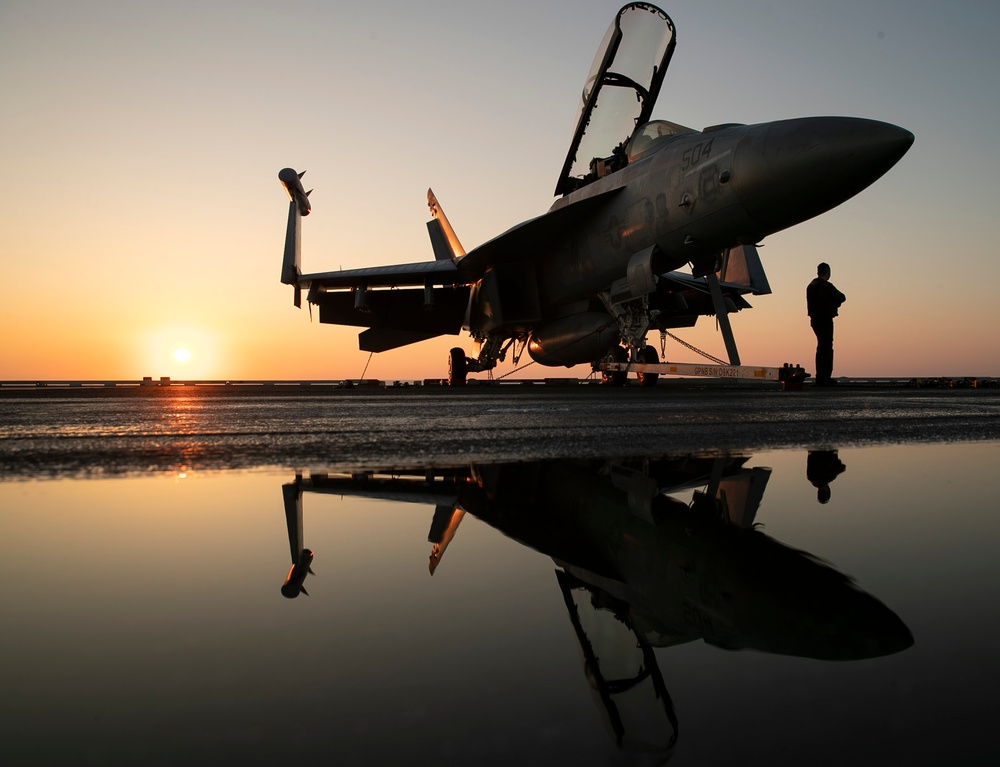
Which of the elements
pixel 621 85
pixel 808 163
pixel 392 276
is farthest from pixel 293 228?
pixel 808 163

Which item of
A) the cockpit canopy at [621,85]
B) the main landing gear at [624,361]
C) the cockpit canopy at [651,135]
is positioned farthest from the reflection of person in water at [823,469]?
the cockpit canopy at [621,85]

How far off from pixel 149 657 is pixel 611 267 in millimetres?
12144

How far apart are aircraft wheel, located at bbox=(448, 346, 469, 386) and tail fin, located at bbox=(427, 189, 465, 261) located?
5.88m

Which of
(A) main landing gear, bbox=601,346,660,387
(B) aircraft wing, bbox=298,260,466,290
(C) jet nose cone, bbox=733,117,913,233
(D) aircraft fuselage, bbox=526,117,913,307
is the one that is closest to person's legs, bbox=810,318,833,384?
(D) aircraft fuselage, bbox=526,117,913,307

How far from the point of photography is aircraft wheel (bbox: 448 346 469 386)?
19203 mm

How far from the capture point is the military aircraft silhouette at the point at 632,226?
8.44m

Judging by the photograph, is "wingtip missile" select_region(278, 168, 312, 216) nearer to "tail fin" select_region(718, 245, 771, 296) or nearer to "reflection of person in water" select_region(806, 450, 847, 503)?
"tail fin" select_region(718, 245, 771, 296)

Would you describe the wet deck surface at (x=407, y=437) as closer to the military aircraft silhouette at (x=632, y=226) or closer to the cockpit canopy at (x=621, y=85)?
the military aircraft silhouette at (x=632, y=226)

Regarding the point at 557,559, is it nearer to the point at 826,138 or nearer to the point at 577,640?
the point at 577,640

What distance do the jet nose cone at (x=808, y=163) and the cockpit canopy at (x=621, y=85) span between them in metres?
4.17

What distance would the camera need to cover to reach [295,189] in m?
20.6

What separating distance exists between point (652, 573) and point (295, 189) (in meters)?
21.3

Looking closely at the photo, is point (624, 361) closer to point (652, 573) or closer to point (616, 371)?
point (616, 371)

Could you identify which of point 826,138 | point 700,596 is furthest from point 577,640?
point 826,138
